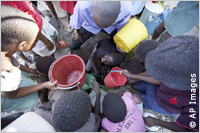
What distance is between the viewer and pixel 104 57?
1770 millimetres

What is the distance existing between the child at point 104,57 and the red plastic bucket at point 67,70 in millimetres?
330

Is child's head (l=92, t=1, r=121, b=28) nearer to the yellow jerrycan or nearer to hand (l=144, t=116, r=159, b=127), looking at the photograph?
the yellow jerrycan

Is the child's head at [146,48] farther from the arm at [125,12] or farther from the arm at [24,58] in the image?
the arm at [24,58]

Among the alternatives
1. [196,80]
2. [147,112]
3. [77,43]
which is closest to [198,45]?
[196,80]

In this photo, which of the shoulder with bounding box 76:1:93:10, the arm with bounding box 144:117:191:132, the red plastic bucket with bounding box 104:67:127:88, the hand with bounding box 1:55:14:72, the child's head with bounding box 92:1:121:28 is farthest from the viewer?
the red plastic bucket with bounding box 104:67:127:88

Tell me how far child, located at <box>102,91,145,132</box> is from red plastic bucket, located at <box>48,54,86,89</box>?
39 centimetres

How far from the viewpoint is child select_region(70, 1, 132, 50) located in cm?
129

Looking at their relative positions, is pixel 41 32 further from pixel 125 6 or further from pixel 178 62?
pixel 178 62

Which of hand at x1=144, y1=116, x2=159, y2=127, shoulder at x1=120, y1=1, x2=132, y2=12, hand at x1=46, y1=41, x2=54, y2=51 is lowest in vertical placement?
hand at x1=144, y1=116, x2=159, y2=127

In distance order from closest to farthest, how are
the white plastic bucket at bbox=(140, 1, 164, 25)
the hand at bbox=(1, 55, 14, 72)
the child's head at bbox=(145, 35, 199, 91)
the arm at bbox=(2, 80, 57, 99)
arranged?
the child's head at bbox=(145, 35, 199, 91)
the hand at bbox=(1, 55, 14, 72)
the arm at bbox=(2, 80, 57, 99)
the white plastic bucket at bbox=(140, 1, 164, 25)

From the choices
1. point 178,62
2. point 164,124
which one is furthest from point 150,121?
point 178,62

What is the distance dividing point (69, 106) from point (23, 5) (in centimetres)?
129

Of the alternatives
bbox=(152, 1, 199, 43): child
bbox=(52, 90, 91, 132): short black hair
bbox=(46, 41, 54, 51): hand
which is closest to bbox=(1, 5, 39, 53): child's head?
bbox=(52, 90, 91, 132): short black hair
